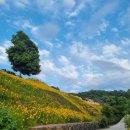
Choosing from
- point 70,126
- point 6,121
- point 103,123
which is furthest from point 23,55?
point 6,121

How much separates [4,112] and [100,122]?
882 inches

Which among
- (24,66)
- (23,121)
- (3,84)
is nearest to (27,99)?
(3,84)

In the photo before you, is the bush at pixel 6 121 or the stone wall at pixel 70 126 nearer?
the bush at pixel 6 121

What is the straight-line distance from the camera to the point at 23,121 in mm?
17156

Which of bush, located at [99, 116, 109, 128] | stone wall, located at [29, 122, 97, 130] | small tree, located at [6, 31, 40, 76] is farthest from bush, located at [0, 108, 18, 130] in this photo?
small tree, located at [6, 31, 40, 76]

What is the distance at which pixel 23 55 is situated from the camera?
61062mm

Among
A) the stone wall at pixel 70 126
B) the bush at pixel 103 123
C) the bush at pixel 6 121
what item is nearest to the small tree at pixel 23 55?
the bush at pixel 103 123

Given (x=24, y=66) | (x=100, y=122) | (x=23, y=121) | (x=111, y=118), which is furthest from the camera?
(x=24, y=66)

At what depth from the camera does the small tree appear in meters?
60.7

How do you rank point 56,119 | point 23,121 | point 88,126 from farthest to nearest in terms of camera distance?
point 88,126 → point 56,119 → point 23,121

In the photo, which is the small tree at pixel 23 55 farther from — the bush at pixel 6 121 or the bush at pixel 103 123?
the bush at pixel 6 121

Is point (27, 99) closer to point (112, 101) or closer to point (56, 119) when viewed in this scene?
point (56, 119)

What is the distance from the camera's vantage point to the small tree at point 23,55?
6069 cm

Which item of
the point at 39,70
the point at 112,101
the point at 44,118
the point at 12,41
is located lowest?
the point at 44,118
